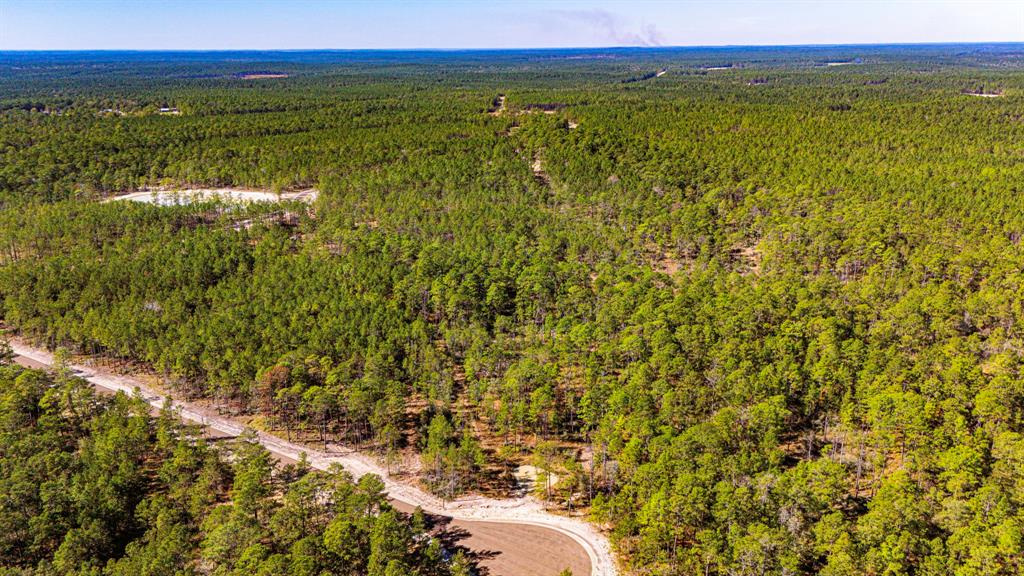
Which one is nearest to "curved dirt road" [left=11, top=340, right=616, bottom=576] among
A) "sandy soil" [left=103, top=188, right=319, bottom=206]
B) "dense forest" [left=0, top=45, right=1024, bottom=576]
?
"dense forest" [left=0, top=45, right=1024, bottom=576]

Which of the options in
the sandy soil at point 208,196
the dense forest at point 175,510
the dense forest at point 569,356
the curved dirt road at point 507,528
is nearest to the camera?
the dense forest at point 175,510

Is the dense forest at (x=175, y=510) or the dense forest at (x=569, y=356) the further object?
Answer: the dense forest at (x=569, y=356)

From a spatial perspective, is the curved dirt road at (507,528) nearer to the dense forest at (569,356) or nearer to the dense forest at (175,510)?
the dense forest at (569,356)

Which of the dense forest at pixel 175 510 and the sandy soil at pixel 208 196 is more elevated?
the sandy soil at pixel 208 196

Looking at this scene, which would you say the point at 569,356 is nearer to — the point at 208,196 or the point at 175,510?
the point at 175,510

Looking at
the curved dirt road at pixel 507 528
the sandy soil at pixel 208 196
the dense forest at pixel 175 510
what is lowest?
the curved dirt road at pixel 507 528

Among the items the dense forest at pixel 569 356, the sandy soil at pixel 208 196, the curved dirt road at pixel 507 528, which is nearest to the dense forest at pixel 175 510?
the dense forest at pixel 569 356

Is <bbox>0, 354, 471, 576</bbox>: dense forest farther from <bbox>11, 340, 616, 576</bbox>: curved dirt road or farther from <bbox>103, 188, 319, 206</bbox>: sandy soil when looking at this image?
<bbox>103, 188, 319, 206</bbox>: sandy soil
